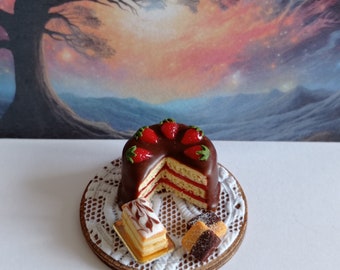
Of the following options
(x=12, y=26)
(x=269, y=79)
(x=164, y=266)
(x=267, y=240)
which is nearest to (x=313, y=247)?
(x=267, y=240)

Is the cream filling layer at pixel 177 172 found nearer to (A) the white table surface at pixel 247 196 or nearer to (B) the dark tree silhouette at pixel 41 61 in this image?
(A) the white table surface at pixel 247 196

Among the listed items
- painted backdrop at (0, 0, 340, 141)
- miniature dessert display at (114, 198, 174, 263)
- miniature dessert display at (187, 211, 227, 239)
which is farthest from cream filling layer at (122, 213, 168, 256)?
painted backdrop at (0, 0, 340, 141)

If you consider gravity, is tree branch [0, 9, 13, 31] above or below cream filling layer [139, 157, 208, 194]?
above

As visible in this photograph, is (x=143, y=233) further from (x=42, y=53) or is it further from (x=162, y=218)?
(x=42, y=53)

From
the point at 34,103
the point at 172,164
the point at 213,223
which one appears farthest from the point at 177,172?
the point at 34,103

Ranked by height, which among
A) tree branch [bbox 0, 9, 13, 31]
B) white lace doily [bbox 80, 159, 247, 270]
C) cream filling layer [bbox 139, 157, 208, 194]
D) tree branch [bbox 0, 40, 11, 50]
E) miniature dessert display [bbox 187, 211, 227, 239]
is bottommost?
white lace doily [bbox 80, 159, 247, 270]

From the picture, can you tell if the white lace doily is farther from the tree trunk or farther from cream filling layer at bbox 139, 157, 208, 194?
the tree trunk

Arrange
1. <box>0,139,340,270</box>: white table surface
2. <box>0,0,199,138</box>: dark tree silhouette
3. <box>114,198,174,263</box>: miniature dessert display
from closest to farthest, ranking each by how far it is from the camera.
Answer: <box>114,198,174,263</box>: miniature dessert display < <box>0,139,340,270</box>: white table surface < <box>0,0,199,138</box>: dark tree silhouette
